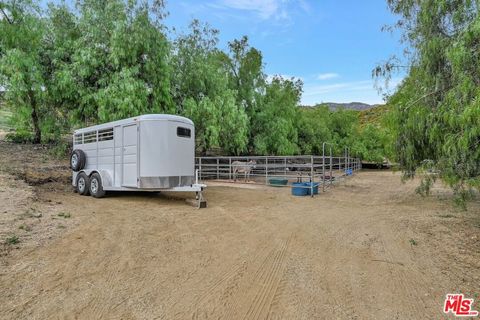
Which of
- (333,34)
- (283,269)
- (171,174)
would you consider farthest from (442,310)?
(333,34)

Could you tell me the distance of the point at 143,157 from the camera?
800 centimetres

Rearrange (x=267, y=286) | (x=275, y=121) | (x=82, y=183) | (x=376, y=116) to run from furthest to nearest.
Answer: (x=376, y=116) → (x=275, y=121) → (x=82, y=183) → (x=267, y=286)

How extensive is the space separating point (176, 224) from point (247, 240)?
1.66 metres

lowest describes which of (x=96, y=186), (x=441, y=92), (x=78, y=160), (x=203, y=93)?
(x=96, y=186)

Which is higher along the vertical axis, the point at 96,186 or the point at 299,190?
the point at 96,186

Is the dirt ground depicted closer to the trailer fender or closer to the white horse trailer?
the white horse trailer

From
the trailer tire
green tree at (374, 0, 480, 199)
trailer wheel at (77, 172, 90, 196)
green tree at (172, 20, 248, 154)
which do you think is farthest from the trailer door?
green tree at (172, 20, 248, 154)

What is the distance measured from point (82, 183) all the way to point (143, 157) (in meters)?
2.99

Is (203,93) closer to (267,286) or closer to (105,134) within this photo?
(105,134)

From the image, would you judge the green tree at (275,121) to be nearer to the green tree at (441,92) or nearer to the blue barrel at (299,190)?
the blue barrel at (299,190)

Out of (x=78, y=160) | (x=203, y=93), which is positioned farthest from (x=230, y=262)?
(x=203, y=93)

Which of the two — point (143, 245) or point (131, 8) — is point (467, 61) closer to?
point (143, 245)

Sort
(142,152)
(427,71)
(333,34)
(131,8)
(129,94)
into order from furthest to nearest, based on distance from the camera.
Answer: (131,8), (129,94), (333,34), (142,152), (427,71)

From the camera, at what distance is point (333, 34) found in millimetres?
9578
